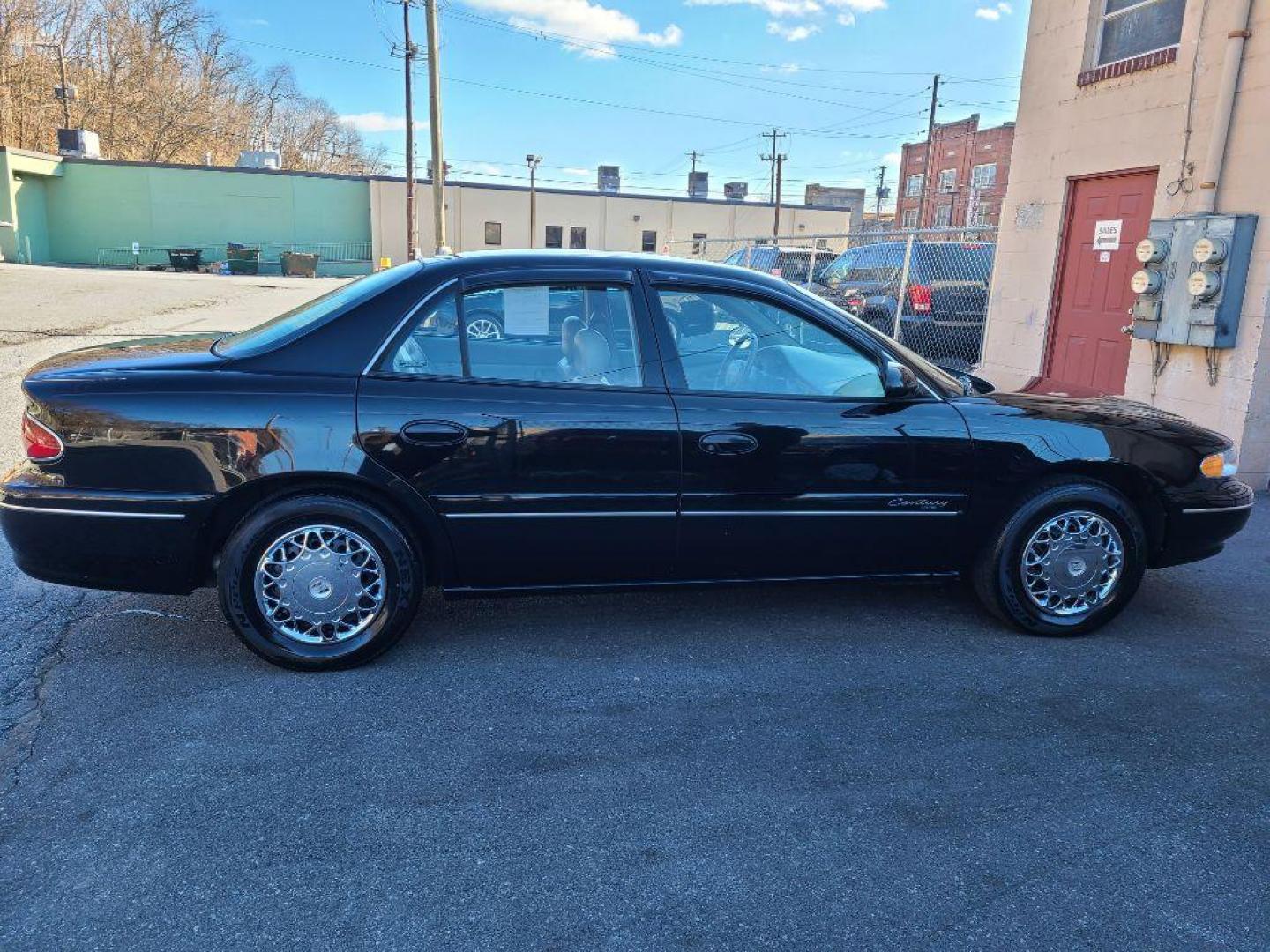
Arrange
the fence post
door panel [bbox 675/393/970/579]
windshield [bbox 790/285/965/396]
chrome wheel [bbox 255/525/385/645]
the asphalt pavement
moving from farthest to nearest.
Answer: the fence post → windshield [bbox 790/285/965/396] → door panel [bbox 675/393/970/579] → chrome wheel [bbox 255/525/385/645] → the asphalt pavement

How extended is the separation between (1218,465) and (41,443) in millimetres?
4930

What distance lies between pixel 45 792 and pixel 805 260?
596 inches

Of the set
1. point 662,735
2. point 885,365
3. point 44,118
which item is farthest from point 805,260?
point 44,118

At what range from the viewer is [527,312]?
3.71 metres

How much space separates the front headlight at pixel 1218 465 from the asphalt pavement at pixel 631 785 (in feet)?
2.43

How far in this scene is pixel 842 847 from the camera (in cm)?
255

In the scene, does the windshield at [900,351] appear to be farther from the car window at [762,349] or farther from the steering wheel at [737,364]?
the steering wheel at [737,364]

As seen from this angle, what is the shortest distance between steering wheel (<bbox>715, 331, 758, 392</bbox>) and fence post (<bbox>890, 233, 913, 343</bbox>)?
7.80 metres

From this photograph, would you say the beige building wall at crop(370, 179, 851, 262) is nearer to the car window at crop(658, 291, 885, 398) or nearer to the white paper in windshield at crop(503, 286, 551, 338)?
the car window at crop(658, 291, 885, 398)

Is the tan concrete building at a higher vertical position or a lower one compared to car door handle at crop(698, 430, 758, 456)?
higher

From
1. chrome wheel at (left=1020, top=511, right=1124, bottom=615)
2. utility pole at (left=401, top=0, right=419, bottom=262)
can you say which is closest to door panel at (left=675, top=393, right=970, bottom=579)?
chrome wheel at (left=1020, top=511, right=1124, bottom=615)

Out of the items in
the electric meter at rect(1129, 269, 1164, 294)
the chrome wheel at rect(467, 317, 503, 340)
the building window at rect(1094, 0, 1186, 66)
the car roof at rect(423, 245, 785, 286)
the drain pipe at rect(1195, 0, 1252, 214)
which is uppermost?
the building window at rect(1094, 0, 1186, 66)

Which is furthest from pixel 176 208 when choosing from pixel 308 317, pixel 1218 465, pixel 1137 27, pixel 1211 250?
pixel 1218 465

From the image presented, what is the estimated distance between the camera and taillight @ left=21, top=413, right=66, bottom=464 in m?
3.31
